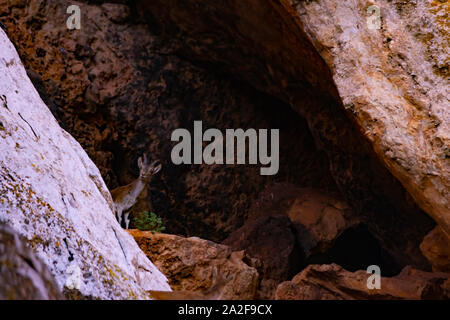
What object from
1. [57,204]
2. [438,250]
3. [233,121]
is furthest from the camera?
[233,121]

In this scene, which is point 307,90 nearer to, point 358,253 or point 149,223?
point 358,253

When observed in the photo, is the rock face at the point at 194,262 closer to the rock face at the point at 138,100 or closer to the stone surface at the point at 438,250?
the stone surface at the point at 438,250

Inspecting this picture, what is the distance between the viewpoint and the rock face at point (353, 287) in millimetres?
4457

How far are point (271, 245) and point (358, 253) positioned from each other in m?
1.54

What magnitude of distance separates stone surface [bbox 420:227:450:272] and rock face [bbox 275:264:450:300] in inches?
5.0

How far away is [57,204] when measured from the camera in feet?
7.22

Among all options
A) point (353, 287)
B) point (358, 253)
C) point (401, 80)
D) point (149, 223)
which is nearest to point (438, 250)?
point (353, 287)

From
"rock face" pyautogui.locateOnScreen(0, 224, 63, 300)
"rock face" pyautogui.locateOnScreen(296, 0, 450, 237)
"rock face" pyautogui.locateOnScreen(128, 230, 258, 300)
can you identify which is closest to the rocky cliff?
"rock face" pyautogui.locateOnScreen(128, 230, 258, 300)

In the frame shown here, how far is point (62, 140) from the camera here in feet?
10.2

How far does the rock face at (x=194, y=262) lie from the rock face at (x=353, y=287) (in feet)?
1.76

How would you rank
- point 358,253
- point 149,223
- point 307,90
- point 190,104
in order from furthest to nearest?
point 190,104 → point 358,253 → point 307,90 → point 149,223

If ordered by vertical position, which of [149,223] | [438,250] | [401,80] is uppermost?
[401,80]

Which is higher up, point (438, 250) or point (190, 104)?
point (190, 104)

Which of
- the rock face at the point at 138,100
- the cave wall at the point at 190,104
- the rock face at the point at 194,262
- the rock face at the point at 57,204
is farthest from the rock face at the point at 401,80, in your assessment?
the rock face at the point at 138,100
